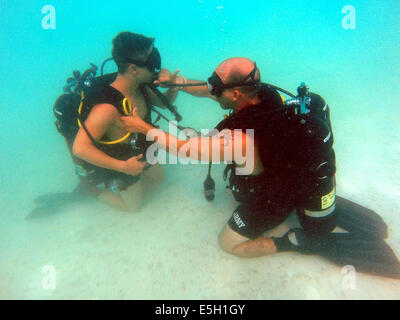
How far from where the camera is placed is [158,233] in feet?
12.6

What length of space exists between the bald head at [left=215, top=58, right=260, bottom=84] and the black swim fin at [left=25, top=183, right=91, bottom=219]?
13.9 ft

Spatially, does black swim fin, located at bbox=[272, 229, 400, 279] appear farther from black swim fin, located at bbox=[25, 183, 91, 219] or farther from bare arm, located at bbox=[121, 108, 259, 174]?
black swim fin, located at bbox=[25, 183, 91, 219]

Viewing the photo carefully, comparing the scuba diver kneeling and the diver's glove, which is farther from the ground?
the scuba diver kneeling

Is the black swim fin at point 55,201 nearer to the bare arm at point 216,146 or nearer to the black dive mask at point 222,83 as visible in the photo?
the bare arm at point 216,146

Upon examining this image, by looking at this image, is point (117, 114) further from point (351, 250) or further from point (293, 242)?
point (351, 250)

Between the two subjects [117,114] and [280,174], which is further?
[117,114]

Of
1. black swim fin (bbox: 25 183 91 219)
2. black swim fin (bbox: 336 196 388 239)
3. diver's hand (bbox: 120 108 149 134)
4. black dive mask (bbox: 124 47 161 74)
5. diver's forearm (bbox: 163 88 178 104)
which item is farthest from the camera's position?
black swim fin (bbox: 25 183 91 219)

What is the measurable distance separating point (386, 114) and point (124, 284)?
24.7 feet

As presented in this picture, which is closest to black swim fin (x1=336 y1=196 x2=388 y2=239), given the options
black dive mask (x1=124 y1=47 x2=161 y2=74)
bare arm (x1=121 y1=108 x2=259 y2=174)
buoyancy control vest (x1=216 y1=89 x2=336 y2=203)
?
buoyancy control vest (x1=216 y1=89 x2=336 y2=203)

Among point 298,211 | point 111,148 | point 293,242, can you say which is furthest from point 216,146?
point 111,148

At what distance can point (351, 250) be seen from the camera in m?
2.98

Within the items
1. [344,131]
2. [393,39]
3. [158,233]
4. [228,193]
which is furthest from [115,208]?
[393,39]

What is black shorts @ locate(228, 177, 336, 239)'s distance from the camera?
2.47m

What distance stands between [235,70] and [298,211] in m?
1.91
